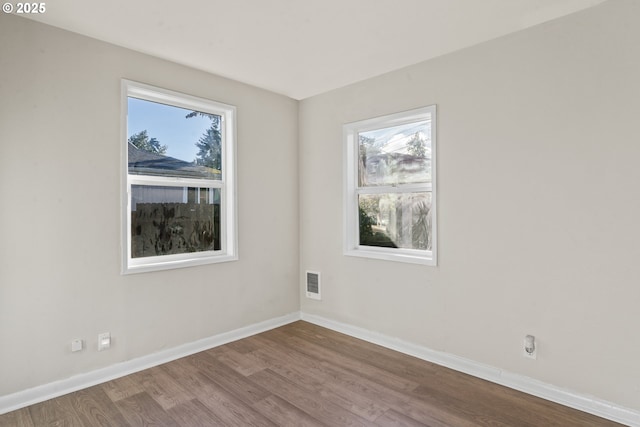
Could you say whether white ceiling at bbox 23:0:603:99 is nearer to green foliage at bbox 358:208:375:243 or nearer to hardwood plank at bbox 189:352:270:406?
green foliage at bbox 358:208:375:243

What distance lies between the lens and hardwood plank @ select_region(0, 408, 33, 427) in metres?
2.11

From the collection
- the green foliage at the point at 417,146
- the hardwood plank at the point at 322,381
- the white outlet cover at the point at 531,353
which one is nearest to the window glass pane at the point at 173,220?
the hardwood plank at the point at 322,381

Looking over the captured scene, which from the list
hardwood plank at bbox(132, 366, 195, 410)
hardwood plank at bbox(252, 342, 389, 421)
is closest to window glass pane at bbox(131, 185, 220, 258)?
hardwood plank at bbox(132, 366, 195, 410)

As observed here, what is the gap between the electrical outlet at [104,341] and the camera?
104 inches

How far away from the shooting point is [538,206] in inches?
96.3

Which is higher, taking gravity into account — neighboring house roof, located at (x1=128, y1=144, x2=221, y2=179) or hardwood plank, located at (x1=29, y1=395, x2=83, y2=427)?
neighboring house roof, located at (x1=128, y1=144, x2=221, y2=179)

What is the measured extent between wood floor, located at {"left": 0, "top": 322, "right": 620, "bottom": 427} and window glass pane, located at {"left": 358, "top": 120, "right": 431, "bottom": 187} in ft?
5.54

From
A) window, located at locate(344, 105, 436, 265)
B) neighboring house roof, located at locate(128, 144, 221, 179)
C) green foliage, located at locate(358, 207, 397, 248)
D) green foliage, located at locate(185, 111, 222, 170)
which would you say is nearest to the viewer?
neighboring house roof, located at locate(128, 144, 221, 179)

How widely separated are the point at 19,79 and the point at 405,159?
3.06 meters

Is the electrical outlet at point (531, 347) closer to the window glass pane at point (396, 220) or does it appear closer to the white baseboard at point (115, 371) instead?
the window glass pane at point (396, 220)

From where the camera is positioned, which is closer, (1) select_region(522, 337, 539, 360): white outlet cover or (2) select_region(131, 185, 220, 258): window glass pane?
(1) select_region(522, 337, 539, 360): white outlet cover

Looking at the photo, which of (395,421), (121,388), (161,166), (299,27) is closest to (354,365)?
(395,421)

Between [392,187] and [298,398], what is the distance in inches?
80.5

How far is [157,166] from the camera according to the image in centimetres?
309
